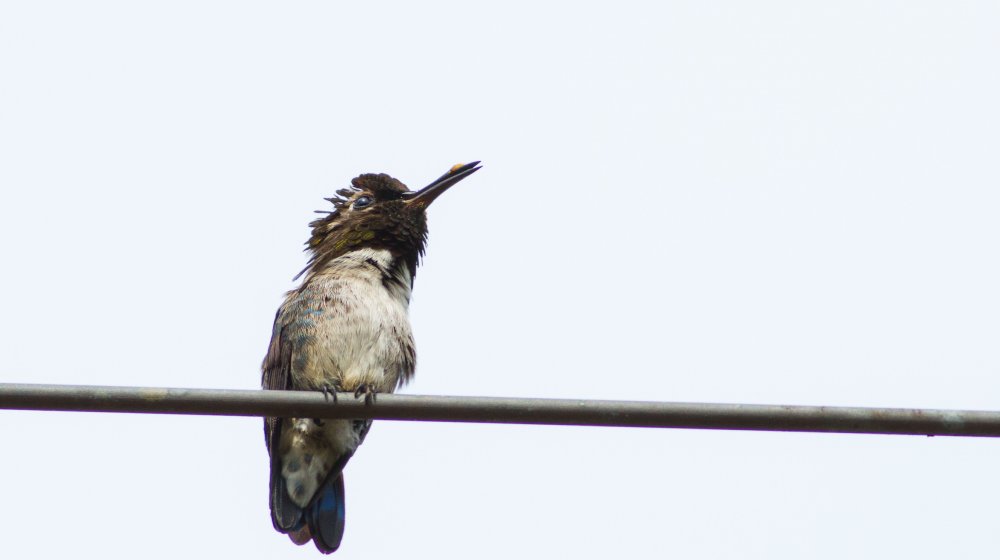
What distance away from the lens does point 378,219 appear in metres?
8.45

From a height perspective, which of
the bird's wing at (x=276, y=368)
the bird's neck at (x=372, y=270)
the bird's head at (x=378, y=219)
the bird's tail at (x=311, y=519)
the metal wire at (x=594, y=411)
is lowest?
Answer: the bird's tail at (x=311, y=519)

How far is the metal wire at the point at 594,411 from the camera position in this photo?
13.1 feet

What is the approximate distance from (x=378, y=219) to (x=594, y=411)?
182 inches

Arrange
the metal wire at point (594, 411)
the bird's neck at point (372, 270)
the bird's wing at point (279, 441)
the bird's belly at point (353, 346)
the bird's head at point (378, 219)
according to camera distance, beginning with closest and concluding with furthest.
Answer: the metal wire at point (594, 411) → the bird's belly at point (353, 346) → the bird's wing at point (279, 441) → the bird's neck at point (372, 270) → the bird's head at point (378, 219)

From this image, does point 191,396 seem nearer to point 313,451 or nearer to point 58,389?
point 58,389

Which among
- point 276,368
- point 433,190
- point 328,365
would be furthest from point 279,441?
point 433,190

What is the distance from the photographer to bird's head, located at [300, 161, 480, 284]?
8305 millimetres

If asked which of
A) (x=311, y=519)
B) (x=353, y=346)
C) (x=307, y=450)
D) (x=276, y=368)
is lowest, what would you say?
(x=311, y=519)

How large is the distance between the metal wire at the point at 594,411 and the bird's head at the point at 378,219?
13.5 feet

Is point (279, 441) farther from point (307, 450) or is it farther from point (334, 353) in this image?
point (334, 353)

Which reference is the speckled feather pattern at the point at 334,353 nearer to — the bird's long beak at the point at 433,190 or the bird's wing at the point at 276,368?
the bird's wing at the point at 276,368

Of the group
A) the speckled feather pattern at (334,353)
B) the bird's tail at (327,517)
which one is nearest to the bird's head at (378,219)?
the speckled feather pattern at (334,353)

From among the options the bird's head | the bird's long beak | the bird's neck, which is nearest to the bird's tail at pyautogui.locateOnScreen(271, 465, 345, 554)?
the bird's neck

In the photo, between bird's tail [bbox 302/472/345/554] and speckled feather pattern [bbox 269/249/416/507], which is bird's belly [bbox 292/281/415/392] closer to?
speckled feather pattern [bbox 269/249/416/507]
